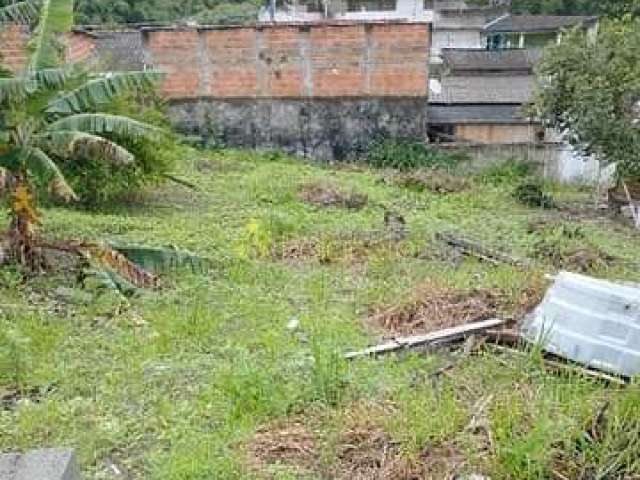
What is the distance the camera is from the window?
132 ft

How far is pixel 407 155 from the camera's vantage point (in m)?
18.7

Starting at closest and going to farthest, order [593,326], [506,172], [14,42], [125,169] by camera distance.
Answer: [593,326]
[125,169]
[14,42]
[506,172]

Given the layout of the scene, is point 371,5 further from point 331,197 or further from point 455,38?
point 331,197

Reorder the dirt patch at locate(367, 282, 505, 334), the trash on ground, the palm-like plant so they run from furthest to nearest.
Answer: the trash on ground
the palm-like plant
the dirt patch at locate(367, 282, 505, 334)

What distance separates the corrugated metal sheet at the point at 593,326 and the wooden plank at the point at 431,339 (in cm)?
35

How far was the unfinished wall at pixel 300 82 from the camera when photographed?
18.9 metres

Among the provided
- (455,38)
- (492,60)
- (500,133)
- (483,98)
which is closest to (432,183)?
(500,133)

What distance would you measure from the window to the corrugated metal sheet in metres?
36.5

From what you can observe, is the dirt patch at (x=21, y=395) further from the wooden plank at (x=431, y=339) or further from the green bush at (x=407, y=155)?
the green bush at (x=407, y=155)

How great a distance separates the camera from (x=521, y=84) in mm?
24922

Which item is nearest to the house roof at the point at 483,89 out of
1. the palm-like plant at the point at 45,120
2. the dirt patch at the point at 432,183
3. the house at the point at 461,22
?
the dirt patch at the point at 432,183

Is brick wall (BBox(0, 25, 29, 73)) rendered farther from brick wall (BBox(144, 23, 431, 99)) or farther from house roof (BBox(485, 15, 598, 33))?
house roof (BBox(485, 15, 598, 33))

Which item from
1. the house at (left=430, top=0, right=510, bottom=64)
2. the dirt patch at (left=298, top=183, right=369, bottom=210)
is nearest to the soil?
the dirt patch at (left=298, top=183, right=369, bottom=210)

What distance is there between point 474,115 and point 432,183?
6632mm
